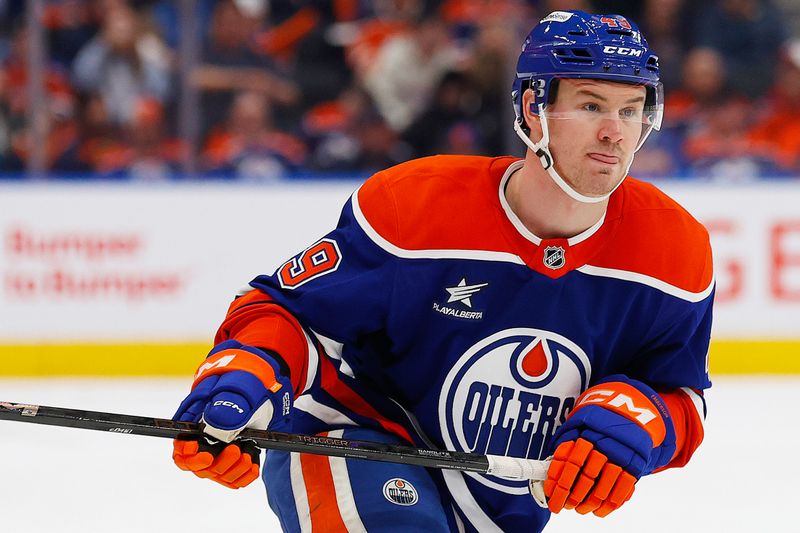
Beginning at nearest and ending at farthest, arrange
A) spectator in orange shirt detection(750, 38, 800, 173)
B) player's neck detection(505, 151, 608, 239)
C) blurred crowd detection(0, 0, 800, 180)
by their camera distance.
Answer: player's neck detection(505, 151, 608, 239)
blurred crowd detection(0, 0, 800, 180)
spectator in orange shirt detection(750, 38, 800, 173)

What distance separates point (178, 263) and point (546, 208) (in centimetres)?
293

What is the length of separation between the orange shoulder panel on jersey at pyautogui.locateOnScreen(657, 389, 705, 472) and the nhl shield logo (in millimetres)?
282

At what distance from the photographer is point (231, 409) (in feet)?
6.08

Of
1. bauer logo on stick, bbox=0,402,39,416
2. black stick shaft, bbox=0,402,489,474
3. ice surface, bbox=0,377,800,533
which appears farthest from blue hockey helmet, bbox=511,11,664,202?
ice surface, bbox=0,377,800,533

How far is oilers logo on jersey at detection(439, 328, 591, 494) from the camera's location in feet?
6.95

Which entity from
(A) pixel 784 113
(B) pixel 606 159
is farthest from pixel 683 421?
(A) pixel 784 113

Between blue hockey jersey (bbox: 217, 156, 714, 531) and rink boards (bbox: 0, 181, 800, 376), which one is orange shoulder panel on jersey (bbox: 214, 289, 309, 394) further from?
rink boards (bbox: 0, 181, 800, 376)

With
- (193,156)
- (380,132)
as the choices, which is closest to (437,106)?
(380,132)

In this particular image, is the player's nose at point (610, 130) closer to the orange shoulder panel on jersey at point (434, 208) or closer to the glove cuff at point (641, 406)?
the orange shoulder panel on jersey at point (434, 208)

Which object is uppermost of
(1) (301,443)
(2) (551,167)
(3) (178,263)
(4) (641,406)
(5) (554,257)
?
(2) (551,167)

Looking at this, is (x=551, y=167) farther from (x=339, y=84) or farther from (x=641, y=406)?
(x=339, y=84)

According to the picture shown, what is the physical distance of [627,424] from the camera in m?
1.96

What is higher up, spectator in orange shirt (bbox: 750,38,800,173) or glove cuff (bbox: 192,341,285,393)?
glove cuff (bbox: 192,341,285,393)

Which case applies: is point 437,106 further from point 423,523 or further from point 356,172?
point 423,523
